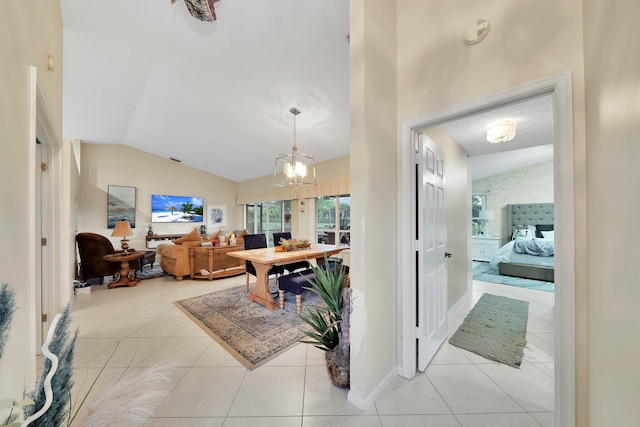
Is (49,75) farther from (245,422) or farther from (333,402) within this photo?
(333,402)

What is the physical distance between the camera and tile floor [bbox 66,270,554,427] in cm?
145

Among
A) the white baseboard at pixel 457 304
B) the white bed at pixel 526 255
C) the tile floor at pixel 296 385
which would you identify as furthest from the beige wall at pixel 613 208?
the white bed at pixel 526 255

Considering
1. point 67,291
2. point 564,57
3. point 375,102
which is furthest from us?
point 67,291

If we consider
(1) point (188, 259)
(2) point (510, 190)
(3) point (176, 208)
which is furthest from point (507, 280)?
(3) point (176, 208)

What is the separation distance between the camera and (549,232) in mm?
5125

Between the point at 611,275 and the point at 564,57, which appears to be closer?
the point at 611,275

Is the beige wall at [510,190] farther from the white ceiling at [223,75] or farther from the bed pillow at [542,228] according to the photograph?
the white ceiling at [223,75]

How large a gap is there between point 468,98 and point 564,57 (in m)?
0.42

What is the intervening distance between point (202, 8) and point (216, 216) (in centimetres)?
649

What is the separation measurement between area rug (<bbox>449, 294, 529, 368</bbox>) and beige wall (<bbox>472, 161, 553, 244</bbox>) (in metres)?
3.51

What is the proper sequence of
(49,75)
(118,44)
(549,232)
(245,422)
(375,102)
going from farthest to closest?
(549,232) < (118,44) < (49,75) < (375,102) < (245,422)

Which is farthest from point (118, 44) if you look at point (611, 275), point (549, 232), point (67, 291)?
point (549, 232)

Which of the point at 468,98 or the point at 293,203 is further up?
the point at 468,98

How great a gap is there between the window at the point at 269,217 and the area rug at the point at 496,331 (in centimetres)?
493
